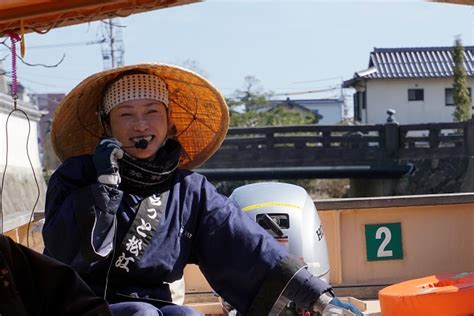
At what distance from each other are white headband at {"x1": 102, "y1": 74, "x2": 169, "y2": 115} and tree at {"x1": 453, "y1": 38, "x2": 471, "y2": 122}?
26.1 meters

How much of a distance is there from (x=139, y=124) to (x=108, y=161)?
1.12ft

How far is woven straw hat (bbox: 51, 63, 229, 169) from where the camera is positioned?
2779mm

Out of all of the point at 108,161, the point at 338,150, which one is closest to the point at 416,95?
the point at 338,150

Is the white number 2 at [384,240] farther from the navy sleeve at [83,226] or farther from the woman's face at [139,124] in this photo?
the navy sleeve at [83,226]

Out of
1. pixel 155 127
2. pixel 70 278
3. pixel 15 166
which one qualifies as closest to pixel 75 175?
pixel 155 127

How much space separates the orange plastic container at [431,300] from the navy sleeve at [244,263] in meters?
0.79

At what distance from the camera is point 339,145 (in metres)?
21.8

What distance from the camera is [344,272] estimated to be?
443 centimetres

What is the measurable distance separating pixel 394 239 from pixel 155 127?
2352 millimetres

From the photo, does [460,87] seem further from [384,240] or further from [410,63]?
[384,240]

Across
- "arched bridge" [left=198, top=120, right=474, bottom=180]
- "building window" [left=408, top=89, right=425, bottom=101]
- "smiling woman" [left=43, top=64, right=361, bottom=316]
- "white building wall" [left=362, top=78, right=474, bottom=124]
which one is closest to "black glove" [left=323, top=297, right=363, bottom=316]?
"smiling woman" [left=43, top=64, right=361, bottom=316]

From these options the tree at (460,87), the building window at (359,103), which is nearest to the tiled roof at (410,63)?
the building window at (359,103)

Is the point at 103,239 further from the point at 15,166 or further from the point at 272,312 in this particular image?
the point at 15,166

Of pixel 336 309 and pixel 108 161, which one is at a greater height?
pixel 108 161
